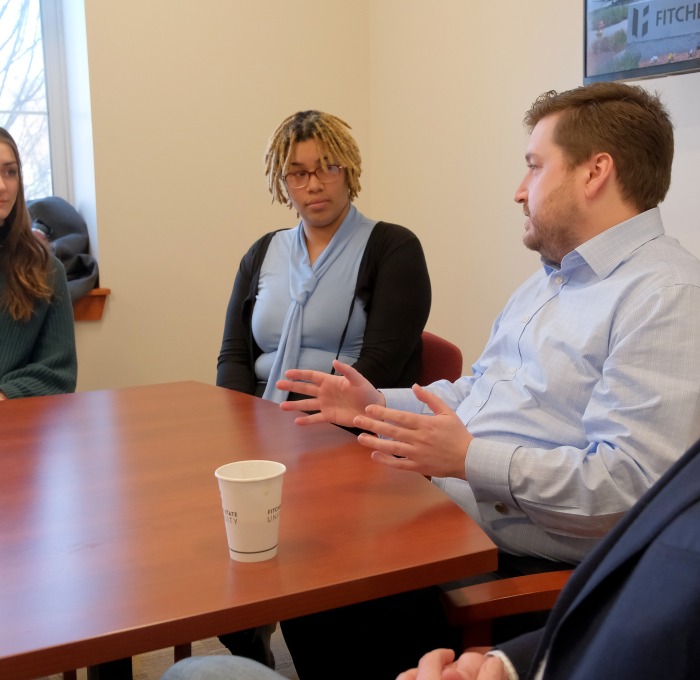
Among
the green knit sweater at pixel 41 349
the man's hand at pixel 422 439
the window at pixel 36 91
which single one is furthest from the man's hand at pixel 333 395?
the window at pixel 36 91

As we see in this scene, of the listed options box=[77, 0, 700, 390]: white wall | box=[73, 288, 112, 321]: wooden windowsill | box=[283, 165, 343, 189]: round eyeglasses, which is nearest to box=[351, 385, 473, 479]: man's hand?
box=[283, 165, 343, 189]: round eyeglasses

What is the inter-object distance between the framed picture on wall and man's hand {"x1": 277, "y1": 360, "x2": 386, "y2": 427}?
128 centimetres

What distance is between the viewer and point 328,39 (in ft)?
12.4

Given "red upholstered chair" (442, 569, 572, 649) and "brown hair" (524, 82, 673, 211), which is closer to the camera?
"red upholstered chair" (442, 569, 572, 649)

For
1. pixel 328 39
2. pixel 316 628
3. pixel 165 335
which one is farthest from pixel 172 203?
pixel 316 628

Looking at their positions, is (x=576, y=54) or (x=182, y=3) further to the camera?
(x=182, y=3)

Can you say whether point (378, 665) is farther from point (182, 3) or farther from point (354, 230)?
point (182, 3)

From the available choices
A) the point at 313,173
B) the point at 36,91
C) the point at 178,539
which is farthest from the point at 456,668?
the point at 36,91

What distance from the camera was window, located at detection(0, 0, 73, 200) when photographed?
3457 millimetres

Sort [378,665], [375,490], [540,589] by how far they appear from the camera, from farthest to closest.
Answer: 1. [378,665]
2. [375,490]
3. [540,589]

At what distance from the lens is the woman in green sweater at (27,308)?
2354mm

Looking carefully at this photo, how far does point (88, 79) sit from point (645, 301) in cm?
260

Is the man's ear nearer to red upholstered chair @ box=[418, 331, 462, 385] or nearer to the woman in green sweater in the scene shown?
red upholstered chair @ box=[418, 331, 462, 385]

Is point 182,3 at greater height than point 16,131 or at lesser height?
greater
